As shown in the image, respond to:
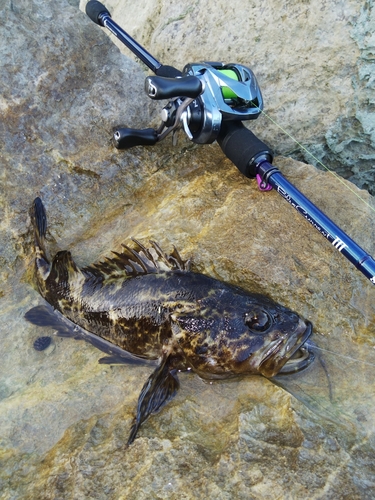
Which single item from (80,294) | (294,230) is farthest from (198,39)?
(80,294)

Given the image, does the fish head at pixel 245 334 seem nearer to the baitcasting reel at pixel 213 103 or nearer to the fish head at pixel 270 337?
the fish head at pixel 270 337

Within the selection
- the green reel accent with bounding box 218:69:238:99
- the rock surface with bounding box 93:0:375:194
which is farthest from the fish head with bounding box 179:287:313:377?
the rock surface with bounding box 93:0:375:194

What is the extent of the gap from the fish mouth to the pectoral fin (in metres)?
0.61

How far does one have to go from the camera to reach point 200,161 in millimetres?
4461

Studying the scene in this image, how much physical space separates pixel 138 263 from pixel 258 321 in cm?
106

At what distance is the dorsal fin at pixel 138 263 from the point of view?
11.6ft

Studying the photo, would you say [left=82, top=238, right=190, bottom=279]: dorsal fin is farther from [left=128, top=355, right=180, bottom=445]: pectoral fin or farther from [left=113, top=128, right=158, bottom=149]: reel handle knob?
[left=113, top=128, right=158, bottom=149]: reel handle knob

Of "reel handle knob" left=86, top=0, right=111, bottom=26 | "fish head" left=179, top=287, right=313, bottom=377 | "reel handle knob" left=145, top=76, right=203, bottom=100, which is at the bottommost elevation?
"fish head" left=179, top=287, right=313, bottom=377

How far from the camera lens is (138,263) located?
3.63 metres

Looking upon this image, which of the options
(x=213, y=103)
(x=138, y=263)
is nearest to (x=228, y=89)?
(x=213, y=103)

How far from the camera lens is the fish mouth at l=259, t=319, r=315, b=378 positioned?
9.88 ft

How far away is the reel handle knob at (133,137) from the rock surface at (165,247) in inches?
6.7

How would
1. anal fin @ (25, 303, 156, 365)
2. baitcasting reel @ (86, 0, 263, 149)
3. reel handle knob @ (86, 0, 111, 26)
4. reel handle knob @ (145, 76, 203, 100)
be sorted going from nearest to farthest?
reel handle knob @ (145, 76, 203, 100)
anal fin @ (25, 303, 156, 365)
baitcasting reel @ (86, 0, 263, 149)
reel handle knob @ (86, 0, 111, 26)

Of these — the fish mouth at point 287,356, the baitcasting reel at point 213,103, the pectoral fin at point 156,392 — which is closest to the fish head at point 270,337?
the fish mouth at point 287,356
